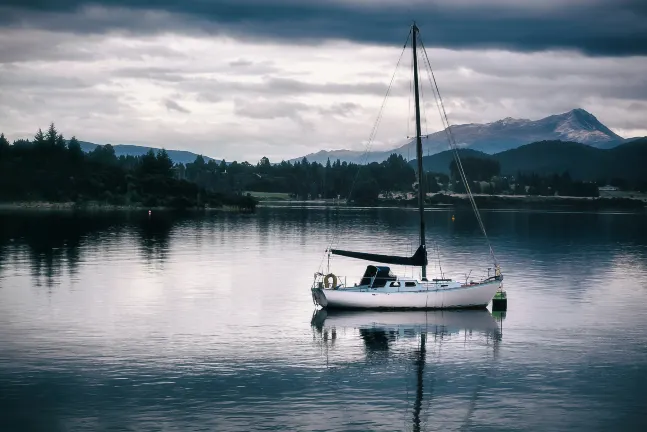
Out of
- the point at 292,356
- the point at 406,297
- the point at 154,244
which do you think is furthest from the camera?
the point at 154,244

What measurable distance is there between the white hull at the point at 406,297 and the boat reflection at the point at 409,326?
0.80m

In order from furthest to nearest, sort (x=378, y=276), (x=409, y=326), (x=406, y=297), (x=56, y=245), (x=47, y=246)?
(x=56, y=245) → (x=47, y=246) → (x=406, y=297) → (x=378, y=276) → (x=409, y=326)

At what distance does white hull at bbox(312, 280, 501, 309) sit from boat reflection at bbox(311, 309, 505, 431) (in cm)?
80

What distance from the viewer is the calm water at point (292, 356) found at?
4512 cm

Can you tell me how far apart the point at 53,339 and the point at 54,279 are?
121ft

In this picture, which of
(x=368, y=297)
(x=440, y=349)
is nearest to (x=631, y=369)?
(x=440, y=349)

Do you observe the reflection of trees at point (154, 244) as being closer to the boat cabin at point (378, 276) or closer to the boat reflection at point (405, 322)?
the boat reflection at point (405, 322)

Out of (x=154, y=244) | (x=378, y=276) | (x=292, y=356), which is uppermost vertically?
(x=378, y=276)

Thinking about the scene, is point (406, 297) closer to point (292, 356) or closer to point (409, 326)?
point (409, 326)

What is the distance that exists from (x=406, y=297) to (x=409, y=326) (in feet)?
13.8

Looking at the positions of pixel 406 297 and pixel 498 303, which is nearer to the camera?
pixel 406 297

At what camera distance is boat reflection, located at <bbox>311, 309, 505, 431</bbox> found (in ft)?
212

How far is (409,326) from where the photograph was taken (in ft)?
233

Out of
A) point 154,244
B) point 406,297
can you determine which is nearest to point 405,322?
point 406,297
